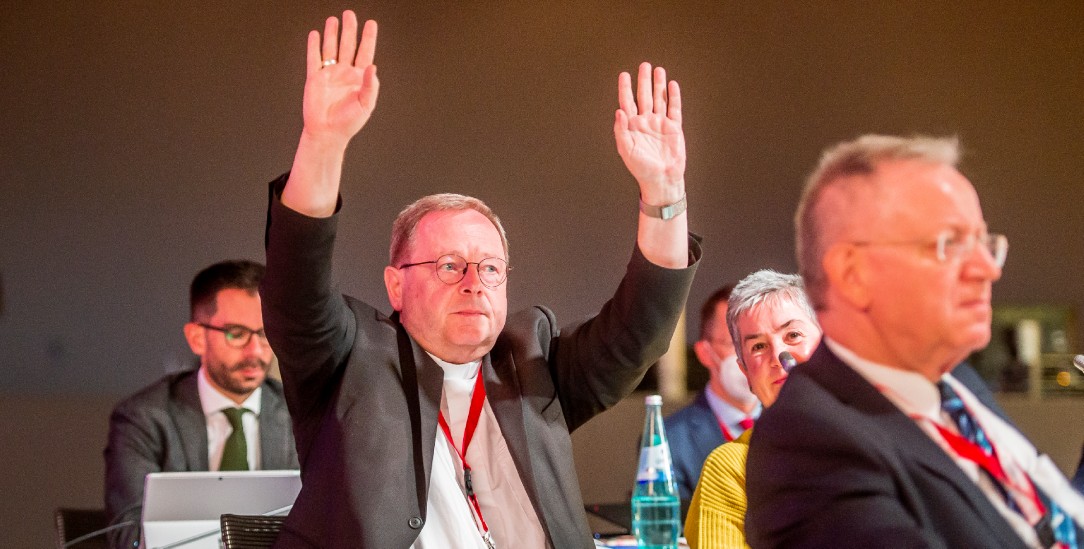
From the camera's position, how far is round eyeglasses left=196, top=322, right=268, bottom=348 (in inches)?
151

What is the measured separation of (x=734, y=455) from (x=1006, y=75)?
5.04 m

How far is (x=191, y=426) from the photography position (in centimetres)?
379

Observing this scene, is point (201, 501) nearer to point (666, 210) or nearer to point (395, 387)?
point (395, 387)

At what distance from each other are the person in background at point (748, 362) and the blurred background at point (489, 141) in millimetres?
2759

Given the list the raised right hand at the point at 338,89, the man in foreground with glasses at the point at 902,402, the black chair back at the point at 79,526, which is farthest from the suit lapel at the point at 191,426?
the man in foreground with glasses at the point at 902,402

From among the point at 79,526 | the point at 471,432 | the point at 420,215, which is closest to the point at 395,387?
the point at 471,432

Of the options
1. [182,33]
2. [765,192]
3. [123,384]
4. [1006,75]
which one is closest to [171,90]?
[182,33]

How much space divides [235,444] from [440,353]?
2.03 m

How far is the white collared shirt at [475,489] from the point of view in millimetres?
1996

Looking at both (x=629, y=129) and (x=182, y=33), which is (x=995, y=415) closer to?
(x=629, y=129)

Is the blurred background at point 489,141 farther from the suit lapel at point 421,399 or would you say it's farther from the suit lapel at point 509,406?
the suit lapel at point 421,399

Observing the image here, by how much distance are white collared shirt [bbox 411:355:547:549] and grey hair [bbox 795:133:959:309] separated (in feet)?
3.25

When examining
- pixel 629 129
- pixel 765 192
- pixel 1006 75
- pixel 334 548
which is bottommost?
pixel 334 548

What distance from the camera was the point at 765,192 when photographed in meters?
6.07
